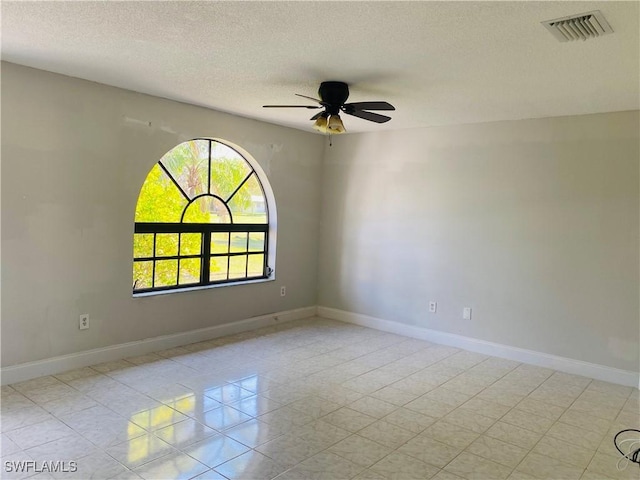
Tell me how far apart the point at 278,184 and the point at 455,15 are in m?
3.41

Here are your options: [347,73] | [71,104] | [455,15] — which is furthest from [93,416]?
[455,15]

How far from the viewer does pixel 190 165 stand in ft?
15.3

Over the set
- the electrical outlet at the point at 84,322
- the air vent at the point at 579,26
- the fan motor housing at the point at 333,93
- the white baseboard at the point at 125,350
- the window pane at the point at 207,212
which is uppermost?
the air vent at the point at 579,26

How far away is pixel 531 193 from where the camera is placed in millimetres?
4414

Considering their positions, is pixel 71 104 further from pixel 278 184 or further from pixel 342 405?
pixel 342 405

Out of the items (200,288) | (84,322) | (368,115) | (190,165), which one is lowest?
(84,322)

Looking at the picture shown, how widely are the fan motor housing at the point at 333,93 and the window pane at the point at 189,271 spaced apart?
2.19 metres

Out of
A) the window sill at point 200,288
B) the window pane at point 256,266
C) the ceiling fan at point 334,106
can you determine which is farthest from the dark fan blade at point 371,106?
the window pane at point 256,266

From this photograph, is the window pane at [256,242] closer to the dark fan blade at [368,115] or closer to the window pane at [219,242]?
the window pane at [219,242]

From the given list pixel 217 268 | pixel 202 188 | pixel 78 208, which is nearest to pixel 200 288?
pixel 217 268

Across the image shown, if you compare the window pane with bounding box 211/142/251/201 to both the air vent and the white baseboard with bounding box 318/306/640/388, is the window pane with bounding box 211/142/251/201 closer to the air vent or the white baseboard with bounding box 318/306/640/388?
the white baseboard with bounding box 318/306/640/388

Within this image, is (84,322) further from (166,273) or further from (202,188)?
(202,188)

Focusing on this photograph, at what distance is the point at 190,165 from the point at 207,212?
498mm

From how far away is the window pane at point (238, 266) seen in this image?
512 centimetres
